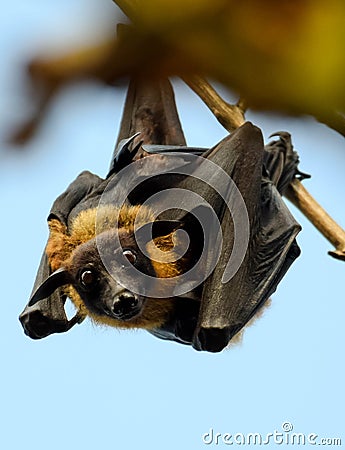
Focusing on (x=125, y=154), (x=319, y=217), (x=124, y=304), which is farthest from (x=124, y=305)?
(x=319, y=217)

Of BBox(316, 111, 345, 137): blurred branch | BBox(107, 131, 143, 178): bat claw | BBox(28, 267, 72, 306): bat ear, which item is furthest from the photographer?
BBox(107, 131, 143, 178): bat claw

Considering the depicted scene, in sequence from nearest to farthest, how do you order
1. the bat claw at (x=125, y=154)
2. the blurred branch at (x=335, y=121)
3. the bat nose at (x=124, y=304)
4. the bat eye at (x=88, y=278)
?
the blurred branch at (x=335, y=121)
the bat nose at (x=124, y=304)
the bat eye at (x=88, y=278)
the bat claw at (x=125, y=154)

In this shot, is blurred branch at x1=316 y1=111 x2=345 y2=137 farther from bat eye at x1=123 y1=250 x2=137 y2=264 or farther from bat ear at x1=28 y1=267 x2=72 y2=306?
bat ear at x1=28 y1=267 x2=72 y2=306

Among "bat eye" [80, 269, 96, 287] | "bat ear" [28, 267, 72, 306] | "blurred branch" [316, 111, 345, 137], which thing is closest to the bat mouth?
"bat eye" [80, 269, 96, 287]

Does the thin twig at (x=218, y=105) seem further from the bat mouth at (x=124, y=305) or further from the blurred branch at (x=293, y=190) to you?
the bat mouth at (x=124, y=305)

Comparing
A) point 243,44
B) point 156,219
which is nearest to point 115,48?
point 156,219

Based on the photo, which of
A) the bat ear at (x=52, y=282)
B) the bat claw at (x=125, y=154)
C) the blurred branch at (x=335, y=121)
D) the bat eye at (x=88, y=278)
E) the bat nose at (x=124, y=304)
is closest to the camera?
the blurred branch at (x=335, y=121)

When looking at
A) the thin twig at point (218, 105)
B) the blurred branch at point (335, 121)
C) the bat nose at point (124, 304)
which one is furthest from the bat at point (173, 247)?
the blurred branch at point (335, 121)

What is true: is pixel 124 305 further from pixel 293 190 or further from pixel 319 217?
pixel 293 190

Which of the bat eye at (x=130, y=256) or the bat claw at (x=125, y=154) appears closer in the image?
the bat eye at (x=130, y=256)
